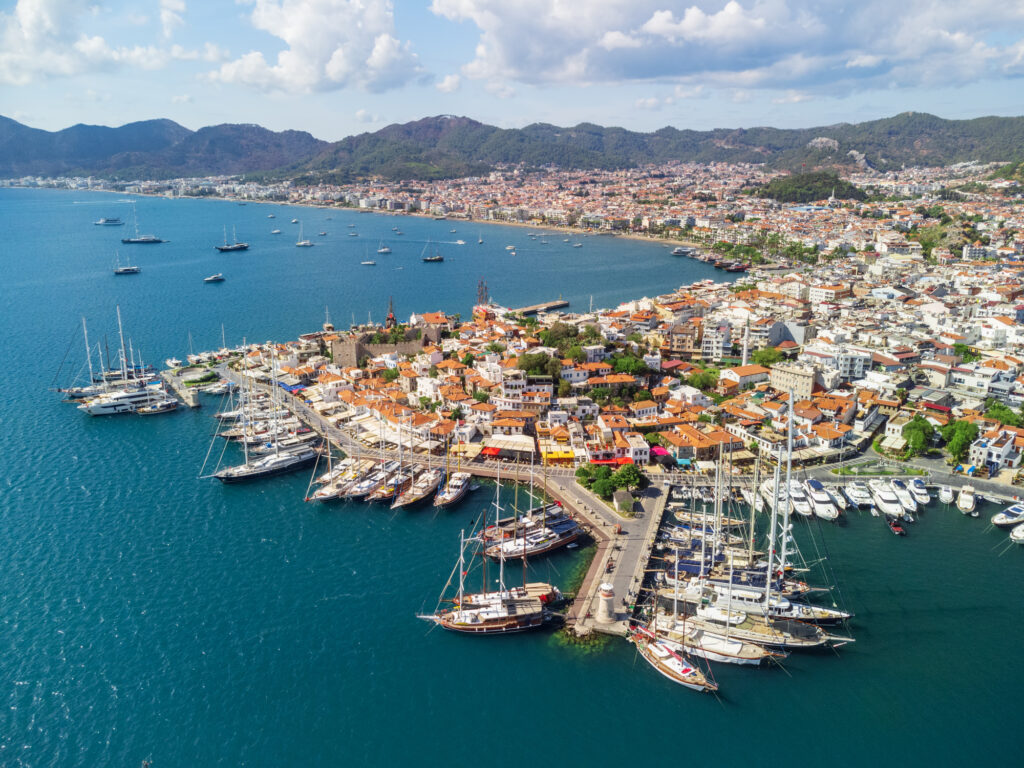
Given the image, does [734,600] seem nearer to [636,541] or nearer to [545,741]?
[636,541]

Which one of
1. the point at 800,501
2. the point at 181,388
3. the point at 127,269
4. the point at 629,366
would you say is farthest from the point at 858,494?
the point at 127,269

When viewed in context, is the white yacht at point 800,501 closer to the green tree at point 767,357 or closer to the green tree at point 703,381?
the green tree at point 703,381

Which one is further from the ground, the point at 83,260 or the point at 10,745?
the point at 83,260

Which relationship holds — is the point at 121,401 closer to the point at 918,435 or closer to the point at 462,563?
the point at 462,563

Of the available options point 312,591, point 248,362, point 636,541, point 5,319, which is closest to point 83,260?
point 5,319

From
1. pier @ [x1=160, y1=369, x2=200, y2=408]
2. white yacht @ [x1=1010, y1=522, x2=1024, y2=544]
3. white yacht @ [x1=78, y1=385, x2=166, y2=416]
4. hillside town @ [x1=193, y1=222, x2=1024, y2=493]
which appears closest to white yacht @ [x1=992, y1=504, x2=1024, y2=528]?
white yacht @ [x1=1010, y1=522, x2=1024, y2=544]

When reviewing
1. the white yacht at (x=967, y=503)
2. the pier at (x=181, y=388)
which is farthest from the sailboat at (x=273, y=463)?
the white yacht at (x=967, y=503)
